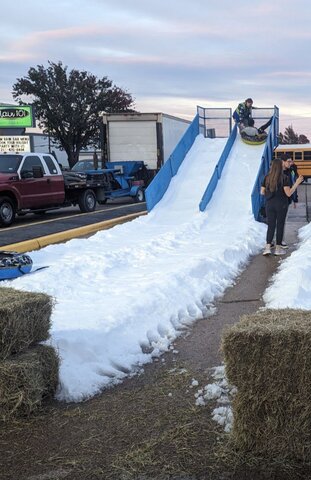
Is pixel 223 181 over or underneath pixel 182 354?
over

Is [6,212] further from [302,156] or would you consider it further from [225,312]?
[302,156]

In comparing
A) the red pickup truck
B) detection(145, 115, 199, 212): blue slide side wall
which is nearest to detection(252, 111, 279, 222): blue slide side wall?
detection(145, 115, 199, 212): blue slide side wall

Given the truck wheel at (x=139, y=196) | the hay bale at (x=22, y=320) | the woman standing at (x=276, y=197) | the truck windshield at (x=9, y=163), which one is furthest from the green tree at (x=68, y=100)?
the hay bale at (x=22, y=320)

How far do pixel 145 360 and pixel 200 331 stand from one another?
39.1 inches

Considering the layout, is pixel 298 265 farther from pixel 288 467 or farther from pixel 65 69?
pixel 65 69

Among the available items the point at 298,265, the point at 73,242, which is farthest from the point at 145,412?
the point at 73,242

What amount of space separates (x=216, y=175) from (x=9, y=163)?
19.9 feet

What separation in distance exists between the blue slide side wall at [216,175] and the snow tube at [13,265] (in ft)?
23.4

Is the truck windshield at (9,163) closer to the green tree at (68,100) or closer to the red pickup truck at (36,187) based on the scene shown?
the red pickup truck at (36,187)

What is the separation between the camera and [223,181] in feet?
53.9

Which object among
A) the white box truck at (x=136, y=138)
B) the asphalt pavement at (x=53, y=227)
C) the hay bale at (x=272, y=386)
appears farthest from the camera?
the white box truck at (x=136, y=138)

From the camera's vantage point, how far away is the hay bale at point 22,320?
152 inches

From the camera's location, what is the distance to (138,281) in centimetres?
757

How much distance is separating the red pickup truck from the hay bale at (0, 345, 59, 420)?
10774 millimetres
